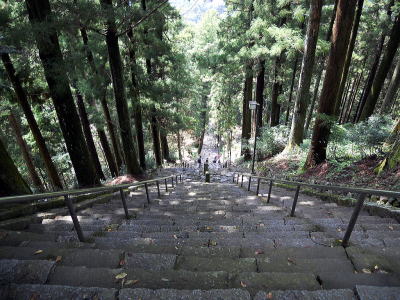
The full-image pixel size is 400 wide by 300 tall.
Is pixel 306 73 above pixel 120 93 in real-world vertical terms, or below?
above

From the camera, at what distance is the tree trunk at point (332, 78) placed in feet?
22.5

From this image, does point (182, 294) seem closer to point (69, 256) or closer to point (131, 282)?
point (131, 282)

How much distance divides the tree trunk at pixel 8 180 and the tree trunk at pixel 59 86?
2.35 metres

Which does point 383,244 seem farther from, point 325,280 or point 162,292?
point 162,292

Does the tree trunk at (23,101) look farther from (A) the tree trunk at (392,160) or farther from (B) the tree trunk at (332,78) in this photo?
(A) the tree trunk at (392,160)

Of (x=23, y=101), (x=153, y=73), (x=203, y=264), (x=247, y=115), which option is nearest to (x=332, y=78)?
(x=203, y=264)

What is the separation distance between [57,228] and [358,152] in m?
9.33

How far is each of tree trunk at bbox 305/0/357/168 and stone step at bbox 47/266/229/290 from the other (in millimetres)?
6937

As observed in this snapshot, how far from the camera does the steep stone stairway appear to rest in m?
1.79

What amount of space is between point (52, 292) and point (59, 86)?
248 inches

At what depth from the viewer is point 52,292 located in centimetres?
177

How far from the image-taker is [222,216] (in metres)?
4.86

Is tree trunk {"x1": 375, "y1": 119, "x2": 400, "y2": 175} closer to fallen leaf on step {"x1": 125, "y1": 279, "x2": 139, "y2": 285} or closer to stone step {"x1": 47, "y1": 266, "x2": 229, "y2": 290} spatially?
stone step {"x1": 47, "y1": 266, "x2": 229, "y2": 290}

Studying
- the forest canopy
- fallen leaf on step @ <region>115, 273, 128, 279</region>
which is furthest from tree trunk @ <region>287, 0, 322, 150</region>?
fallen leaf on step @ <region>115, 273, 128, 279</region>
